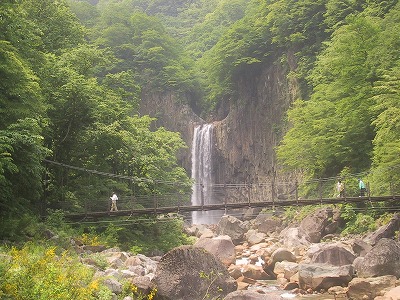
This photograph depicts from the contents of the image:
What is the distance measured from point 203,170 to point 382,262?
23946 mm

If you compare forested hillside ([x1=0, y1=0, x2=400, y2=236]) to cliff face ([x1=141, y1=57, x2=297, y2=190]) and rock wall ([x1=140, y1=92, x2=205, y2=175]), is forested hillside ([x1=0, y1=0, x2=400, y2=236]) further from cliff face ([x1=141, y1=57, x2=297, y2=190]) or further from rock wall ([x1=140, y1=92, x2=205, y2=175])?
rock wall ([x1=140, y1=92, x2=205, y2=175])

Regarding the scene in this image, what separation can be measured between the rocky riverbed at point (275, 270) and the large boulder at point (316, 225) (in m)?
0.04

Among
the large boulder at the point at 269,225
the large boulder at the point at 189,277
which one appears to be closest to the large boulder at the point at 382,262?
the large boulder at the point at 189,277

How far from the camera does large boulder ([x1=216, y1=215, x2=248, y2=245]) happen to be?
73.7 ft

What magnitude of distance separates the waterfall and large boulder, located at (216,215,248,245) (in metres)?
9.33

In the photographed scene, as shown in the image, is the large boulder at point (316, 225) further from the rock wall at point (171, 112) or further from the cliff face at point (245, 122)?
the rock wall at point (171, 112)

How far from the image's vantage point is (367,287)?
34.0 ft

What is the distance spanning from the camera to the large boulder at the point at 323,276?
1138 cm

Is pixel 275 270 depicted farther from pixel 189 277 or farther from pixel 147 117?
pixel 147 117

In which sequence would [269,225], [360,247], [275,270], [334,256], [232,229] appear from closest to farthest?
[334,256] → [360,247] → [275,270] → [232,229] → [269,225]

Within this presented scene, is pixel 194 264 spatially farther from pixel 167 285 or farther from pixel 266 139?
pixel 266 139

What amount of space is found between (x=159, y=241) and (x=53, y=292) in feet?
37.5

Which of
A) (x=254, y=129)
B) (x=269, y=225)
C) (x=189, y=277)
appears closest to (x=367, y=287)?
(x=189, y=277)

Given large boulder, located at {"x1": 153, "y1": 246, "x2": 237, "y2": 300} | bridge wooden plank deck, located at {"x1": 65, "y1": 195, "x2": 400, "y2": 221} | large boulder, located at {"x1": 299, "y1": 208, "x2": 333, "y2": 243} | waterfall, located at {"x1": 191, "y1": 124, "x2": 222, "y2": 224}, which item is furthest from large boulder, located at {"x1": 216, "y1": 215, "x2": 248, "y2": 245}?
large boulder, located at {"x1": 153, "y1": 246, "x2": 237, "y2": 300}
